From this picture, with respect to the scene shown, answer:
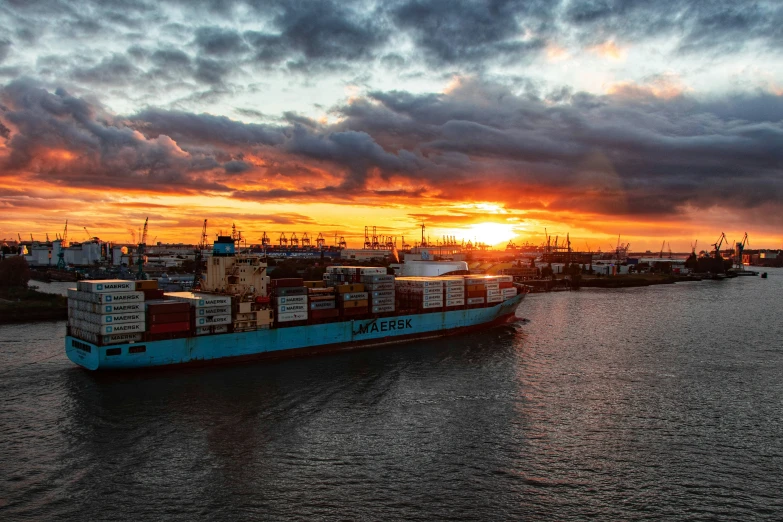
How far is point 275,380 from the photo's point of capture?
2542 centimetres

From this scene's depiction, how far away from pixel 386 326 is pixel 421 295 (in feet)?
13.8

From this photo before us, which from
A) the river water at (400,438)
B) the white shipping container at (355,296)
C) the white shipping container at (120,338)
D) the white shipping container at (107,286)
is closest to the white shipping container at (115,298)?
the white shipping container at (107,286)

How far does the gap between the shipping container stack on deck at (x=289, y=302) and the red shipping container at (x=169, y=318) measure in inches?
210

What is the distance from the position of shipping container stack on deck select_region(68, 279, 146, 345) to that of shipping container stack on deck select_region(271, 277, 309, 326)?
746 cm

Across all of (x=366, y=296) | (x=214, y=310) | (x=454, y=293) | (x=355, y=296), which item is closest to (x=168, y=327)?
(x=214, y=310)

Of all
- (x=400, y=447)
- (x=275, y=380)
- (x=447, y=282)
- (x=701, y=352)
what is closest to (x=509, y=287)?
(x=447, y=282)

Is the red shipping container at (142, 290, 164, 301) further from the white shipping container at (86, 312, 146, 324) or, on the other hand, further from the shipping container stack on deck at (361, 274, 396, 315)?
the shipping container stack on deck at (361, 274, 396, 315)

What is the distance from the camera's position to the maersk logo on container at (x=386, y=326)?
34.2 metres

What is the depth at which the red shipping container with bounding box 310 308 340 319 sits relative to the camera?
3206cm

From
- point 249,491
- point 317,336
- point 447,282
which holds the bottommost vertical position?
point 249,491

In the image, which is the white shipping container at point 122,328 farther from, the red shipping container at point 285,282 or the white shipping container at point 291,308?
the red shipping container at point 285,282

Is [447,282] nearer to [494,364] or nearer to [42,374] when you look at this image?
[494,364]

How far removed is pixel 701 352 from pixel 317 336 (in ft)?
79.4

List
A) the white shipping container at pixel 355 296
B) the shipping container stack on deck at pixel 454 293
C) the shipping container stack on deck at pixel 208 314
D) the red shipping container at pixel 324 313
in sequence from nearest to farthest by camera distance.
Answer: the shipping container stack on deck at pixel 208 314
the red shipping container at pixel 324 313
the white shipping container at pixel 355 296
the shipping container stack on deck at pixel 454 293
